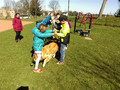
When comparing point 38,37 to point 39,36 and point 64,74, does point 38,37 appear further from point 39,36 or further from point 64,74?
point 64,74

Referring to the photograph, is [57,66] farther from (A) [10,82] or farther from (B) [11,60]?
(B) [11,60]

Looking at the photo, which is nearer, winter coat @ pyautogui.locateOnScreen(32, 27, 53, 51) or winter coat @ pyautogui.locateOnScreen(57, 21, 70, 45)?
winter coat @ pyautogui.locateOnScreen(32, 27, 53, 51)

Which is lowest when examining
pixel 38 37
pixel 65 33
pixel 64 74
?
pixel 64 74

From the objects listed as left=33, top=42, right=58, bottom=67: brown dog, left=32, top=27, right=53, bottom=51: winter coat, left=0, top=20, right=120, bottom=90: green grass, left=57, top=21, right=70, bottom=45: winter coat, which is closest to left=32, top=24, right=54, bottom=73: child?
left=32, top=27, right=53, bottom=51: winter coat

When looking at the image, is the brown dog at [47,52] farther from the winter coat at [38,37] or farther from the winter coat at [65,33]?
the winter coat at [65,33]

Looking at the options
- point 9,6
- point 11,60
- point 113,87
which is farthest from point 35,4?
point 113,87

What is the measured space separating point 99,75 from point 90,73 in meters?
0.37

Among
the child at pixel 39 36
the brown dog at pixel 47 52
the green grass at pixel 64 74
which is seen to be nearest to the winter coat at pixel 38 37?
the child at pixel 39 36

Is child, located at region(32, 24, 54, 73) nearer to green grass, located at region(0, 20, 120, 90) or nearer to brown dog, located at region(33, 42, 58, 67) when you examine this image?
brown dog, located at region(33, 42, 58, 67)

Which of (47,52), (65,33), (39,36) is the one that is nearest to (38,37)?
(39,36)

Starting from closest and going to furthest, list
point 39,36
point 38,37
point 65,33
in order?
point 39,36, point 38,37, point 65,33

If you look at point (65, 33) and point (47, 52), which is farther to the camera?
point (47, 52)

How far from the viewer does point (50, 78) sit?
11.7 ft

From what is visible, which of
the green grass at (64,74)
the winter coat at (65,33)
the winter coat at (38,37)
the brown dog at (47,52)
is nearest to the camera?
the green grass at (64,74)
